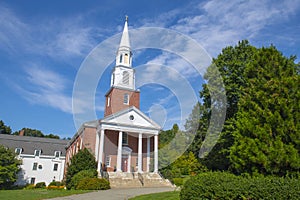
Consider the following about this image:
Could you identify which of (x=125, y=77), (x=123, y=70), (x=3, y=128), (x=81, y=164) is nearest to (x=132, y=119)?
(x=125, y=77)

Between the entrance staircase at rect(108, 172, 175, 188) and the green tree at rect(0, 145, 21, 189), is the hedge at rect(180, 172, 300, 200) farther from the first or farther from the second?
the green tree at rect(0, 145, 21, 189)

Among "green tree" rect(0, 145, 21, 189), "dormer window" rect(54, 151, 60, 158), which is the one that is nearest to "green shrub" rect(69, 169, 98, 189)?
"green tree" rect(0, 145, 21, 189)

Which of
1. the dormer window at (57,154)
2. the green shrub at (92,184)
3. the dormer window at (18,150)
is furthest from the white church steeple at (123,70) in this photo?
the dormer window at (18,150)

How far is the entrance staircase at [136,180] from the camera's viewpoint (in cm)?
2416

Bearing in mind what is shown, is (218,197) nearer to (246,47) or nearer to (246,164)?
(246,164)

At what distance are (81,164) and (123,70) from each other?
44.8 feet

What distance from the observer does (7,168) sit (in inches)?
1284

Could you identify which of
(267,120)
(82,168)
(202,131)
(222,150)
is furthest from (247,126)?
(82,168)

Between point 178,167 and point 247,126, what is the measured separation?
89.6ft

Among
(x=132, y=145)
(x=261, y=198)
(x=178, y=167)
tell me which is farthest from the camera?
(x=178, y=167)

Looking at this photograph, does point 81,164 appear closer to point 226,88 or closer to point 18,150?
point 226,88

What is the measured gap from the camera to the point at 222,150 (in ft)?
62.4

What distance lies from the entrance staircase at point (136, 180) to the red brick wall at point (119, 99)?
9154mm

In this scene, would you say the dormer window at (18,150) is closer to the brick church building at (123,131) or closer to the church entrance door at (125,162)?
the brick church building at (123,131)
